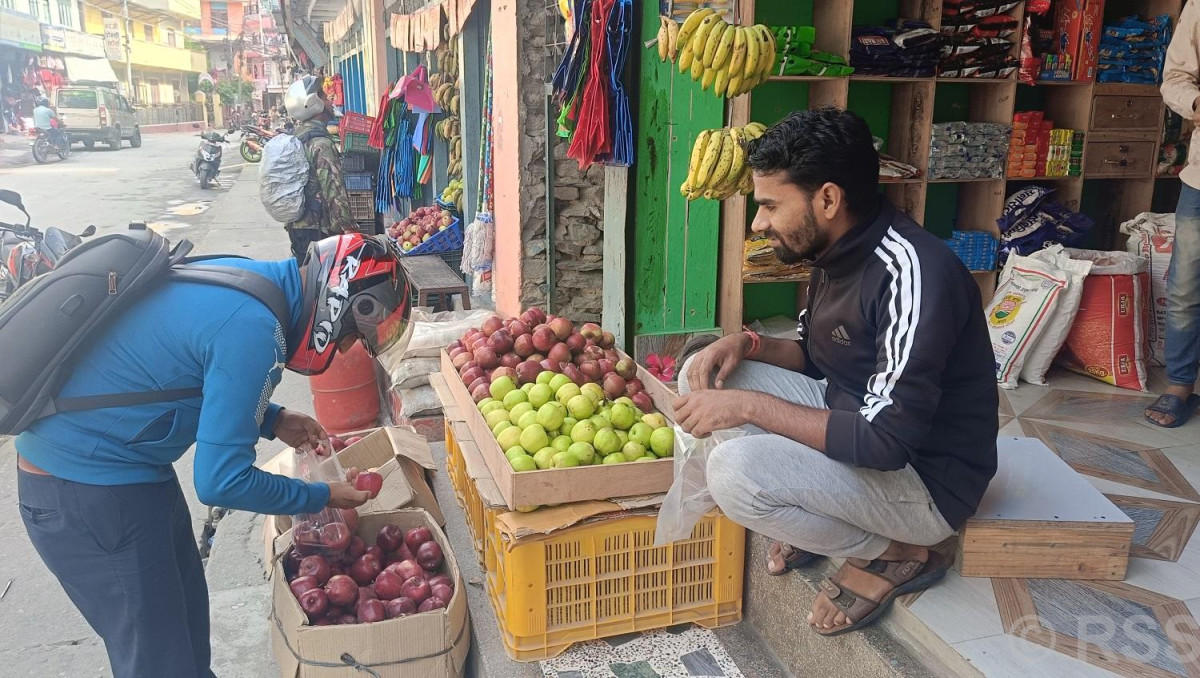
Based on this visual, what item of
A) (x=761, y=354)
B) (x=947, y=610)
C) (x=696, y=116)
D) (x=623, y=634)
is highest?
(x=696, y=116)

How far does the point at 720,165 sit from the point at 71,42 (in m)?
48.3

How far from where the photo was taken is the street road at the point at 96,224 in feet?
10.8

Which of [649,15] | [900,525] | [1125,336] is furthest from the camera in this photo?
[649,15]

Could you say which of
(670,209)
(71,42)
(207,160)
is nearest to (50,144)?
(207,160)

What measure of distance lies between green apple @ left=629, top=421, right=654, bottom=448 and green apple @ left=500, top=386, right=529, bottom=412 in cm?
48

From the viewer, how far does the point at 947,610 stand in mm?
2264

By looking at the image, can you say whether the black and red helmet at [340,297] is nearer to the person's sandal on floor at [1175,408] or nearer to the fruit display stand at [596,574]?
the fruit display stand at [596,574]

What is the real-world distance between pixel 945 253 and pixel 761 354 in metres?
0.85

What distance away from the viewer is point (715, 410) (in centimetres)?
226

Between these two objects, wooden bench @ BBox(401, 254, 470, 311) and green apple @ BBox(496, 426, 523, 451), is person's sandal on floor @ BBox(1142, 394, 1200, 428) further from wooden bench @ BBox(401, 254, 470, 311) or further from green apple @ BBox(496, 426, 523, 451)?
wooden bench @ BBox(401, 254, 470, 311)

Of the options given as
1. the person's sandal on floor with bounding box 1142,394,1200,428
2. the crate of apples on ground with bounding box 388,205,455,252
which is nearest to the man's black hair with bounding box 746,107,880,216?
the person's sandal on floor with bounding box 1142,394,1200,428

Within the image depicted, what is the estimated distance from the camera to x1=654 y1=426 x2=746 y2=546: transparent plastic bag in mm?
2568

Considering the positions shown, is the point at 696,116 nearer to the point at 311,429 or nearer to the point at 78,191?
the point at 311,429

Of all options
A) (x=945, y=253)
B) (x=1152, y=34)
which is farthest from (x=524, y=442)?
(x=1152, y=34)
